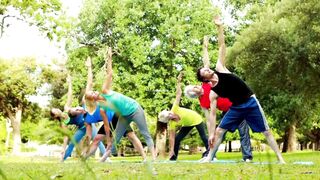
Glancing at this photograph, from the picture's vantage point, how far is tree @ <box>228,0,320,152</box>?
81.2 ft

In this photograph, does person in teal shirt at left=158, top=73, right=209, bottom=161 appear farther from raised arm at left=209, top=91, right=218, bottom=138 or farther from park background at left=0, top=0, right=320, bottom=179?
park background at left=0, top=0, right=320, bottom=179

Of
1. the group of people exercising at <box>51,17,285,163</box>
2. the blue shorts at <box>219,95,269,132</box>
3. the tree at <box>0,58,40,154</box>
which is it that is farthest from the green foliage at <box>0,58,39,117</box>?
the blue shorts at <box>219,95,269,132</box>

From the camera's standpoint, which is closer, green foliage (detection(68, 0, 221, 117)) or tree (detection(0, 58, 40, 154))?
green foliage (detection(68, 0, 221, 117))

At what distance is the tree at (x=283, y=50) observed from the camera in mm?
24750

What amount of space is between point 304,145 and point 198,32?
59.7 m

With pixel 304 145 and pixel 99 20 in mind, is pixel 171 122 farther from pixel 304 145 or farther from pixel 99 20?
pixel 304 145

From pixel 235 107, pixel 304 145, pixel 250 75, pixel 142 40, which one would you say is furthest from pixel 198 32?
pixel 304 145

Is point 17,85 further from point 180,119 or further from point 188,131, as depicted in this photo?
point 180,119

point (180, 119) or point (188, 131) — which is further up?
point (180, 119)

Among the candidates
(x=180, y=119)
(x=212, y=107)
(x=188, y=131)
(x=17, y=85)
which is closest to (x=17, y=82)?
(x=17, y=85)

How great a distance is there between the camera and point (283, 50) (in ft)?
86.8

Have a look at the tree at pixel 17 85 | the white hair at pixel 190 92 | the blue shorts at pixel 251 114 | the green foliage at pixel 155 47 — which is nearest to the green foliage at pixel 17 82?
the tree at pixel 17 85

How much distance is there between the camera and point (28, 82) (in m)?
45.5

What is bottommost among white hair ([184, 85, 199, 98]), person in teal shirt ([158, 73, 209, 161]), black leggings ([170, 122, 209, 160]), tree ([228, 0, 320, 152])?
black leggings ([170, 122, 209, 160])
